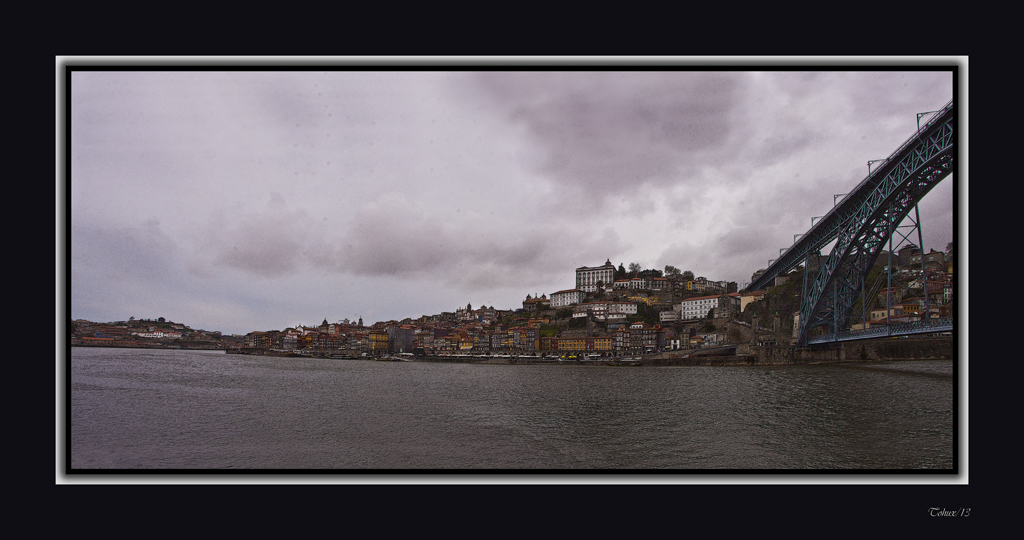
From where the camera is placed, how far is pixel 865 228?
1326 cm

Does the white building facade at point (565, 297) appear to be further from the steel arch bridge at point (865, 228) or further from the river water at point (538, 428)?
the river water at point (538, 428)

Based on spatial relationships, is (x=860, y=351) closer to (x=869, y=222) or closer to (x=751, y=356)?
(x=751, y=356)

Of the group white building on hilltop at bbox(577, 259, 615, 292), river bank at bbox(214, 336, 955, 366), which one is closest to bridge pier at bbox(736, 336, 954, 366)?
river bank at bbox(214, 336, 955, 366)

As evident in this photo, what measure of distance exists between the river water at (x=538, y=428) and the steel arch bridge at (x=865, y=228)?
292cm

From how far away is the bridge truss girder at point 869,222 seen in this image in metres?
9.51

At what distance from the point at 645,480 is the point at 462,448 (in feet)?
11.9

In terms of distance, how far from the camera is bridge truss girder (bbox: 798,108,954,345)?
951cm

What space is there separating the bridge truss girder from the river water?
3396mm

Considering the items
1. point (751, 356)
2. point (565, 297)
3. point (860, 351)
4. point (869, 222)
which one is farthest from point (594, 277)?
point (869, 222)

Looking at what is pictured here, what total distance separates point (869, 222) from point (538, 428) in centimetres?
1154

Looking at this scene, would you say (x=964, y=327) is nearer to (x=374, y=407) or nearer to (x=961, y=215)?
(x=961, y=215)

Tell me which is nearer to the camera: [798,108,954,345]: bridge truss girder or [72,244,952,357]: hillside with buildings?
[798,108,954,345]: bridge truss girder

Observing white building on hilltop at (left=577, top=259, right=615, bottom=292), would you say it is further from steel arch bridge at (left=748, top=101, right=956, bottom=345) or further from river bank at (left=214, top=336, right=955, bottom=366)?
steel arch bridge at (left=748, top=101, right=956, bottom=345)

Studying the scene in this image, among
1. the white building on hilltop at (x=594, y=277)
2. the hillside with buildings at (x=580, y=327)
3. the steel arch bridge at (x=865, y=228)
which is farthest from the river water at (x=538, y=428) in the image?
the white building on hilltop at (x=594, y=277)
